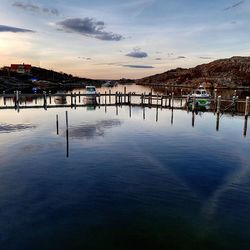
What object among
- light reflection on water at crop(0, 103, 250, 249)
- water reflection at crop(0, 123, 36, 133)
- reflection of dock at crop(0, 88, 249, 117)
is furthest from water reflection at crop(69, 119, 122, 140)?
reflection of dock at crop(0, 88, 249, 117)

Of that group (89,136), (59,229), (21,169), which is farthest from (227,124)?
(59,229)

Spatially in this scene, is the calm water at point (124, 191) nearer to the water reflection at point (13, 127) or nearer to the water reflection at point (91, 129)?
the water reflection at point (91, 129)

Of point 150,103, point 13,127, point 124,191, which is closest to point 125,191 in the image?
point 124,191

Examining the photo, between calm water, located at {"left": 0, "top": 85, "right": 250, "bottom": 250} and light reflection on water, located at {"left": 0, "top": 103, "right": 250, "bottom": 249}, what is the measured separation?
52mm

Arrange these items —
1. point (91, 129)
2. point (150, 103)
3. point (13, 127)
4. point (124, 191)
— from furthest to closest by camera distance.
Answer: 1. point (150, 103)
2. point (13, 127)
3. point (91, 129)
4. point (124, 191)

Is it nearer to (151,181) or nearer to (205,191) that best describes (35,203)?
(151,181)

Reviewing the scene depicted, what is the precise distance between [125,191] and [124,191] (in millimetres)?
61

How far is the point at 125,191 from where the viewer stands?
1794 cm

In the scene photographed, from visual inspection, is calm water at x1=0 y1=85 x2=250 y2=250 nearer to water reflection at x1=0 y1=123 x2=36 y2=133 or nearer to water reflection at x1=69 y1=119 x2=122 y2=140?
water reflection at x1=69 y1=119 x2=122 y2=140

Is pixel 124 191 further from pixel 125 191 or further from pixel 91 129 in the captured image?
pixel 91 129

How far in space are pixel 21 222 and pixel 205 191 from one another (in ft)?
34.9

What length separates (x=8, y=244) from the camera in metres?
12.5

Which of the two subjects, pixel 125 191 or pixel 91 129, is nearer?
pixel 125 191

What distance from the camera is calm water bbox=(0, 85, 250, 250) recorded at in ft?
42.9
